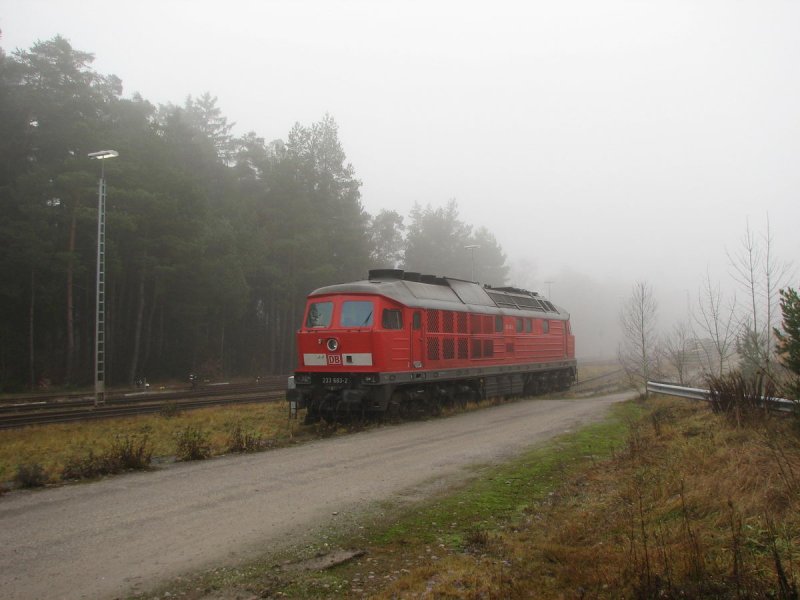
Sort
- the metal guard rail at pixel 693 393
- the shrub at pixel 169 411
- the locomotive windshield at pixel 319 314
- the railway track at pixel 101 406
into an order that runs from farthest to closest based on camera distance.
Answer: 1. the shrub at pixel 169 411
2. the railway track at pixel 101 406
3. the locomotive windshield at pixel 319 314
4. the metal guard rail at pixel 693 393

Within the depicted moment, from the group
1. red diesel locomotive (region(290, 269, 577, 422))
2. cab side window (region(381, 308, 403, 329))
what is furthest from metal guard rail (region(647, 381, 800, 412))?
cab side window (region(381, 308, 403, 329))

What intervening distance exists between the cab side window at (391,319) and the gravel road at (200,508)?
11.2 ft

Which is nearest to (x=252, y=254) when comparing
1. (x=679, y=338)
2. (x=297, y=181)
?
(x=297, y=181)

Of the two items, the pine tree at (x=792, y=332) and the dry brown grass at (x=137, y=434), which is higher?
the pine tree at (x=792, y=332)

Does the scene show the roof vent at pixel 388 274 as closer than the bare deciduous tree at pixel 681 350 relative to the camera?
Yes

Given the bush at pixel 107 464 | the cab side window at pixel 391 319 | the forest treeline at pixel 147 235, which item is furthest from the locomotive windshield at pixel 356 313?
the forest treeline at pixel 147 235

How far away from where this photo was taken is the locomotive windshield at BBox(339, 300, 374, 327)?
48.0 feet

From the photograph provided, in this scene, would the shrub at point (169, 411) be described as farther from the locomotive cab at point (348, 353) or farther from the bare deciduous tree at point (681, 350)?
the bare deciduous tree at point (681, 350)

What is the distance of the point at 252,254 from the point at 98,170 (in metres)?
10.4

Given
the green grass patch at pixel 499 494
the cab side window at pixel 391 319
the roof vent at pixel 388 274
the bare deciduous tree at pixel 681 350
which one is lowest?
the green grass patch at pixel 499 494

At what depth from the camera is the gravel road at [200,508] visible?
5.21 m

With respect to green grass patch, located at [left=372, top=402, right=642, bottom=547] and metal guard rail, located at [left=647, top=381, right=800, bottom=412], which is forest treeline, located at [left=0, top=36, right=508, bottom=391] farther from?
green grass patch, located at [left=372, top=402, right=642, bottom=547]

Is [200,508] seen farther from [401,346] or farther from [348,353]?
[401,346]

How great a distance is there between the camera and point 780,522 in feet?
16.1
